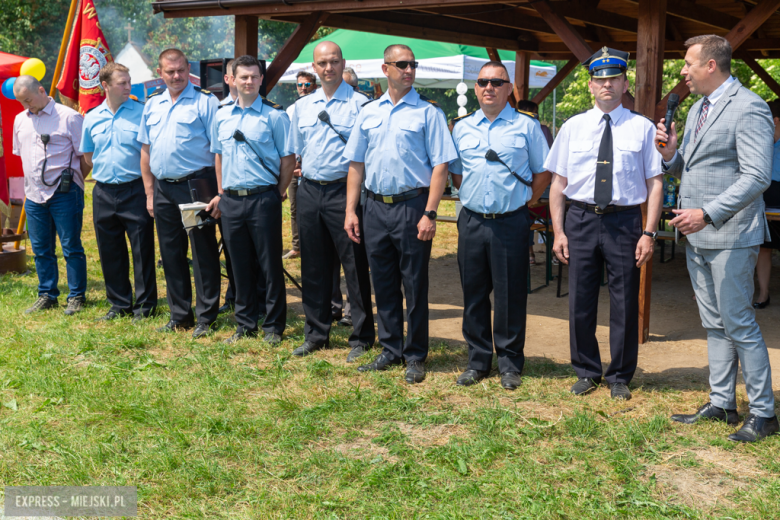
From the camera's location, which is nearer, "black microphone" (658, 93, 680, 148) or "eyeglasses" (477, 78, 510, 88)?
"black microphone" (658, 93, 680, 148)

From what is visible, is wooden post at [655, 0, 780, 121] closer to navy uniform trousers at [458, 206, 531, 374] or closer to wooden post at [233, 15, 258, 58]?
navy uniform trousers at [458, 206, 531, 374]

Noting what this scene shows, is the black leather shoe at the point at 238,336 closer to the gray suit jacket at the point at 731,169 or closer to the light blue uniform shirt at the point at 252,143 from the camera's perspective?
the light blue uniform shirt at the point at 252,143

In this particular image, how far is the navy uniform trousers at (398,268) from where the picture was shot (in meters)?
4.54

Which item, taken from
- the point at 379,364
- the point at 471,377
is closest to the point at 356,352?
the point at 379,364

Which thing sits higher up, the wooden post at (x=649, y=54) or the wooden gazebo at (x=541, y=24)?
the wooden gazebo at (x=541, y=24)

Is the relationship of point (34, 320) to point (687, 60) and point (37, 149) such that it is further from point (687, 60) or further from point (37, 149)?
point (687, 60)

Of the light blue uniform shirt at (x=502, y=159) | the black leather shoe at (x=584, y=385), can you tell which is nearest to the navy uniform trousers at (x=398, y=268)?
the light blue uniform shirt at (x=502, y=159)

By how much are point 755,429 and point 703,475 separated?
0.50 metres

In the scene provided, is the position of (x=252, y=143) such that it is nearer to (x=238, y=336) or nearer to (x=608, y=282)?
(x=238, y=336)

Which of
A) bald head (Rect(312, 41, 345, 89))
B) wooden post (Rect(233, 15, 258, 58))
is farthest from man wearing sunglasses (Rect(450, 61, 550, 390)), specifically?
wooden post (Rect(233, 15, 258, 58))

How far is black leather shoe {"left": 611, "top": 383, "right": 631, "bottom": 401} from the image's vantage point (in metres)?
4.25

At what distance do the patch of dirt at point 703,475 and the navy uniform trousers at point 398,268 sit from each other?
1.75 metres

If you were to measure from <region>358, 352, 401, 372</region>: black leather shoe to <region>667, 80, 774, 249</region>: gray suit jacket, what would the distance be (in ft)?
6.71

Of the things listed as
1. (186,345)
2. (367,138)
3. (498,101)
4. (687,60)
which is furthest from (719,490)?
(186,345)
